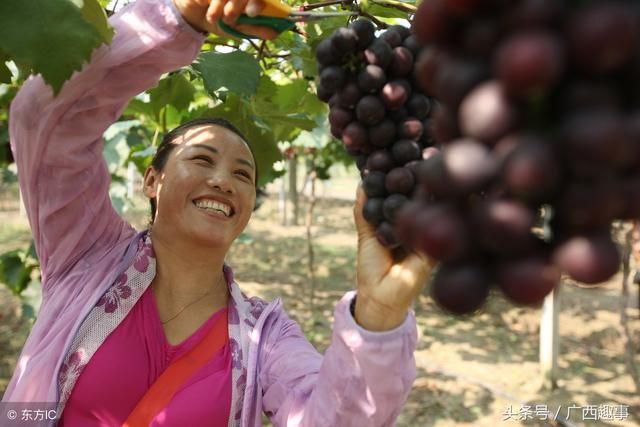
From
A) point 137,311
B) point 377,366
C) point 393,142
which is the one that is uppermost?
point 393,142

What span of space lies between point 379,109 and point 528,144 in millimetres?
517

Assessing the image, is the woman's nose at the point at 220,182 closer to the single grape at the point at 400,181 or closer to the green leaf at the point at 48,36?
the green leaf at the point at 48,36

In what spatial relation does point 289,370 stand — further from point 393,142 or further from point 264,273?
point 264,273

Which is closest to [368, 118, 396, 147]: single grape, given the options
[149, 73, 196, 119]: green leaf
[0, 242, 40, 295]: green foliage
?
[149, 73, 196, 119]: green leaf

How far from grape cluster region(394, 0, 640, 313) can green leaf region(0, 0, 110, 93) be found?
707mm

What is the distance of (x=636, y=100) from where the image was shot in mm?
482

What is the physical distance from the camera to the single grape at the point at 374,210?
36.3 inches

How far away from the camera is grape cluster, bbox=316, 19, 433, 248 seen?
0.93 m

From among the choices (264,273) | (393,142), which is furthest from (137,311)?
(264,273)

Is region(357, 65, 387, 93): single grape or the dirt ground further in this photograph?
the dirt ground

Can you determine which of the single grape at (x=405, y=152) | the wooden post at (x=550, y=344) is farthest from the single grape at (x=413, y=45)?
the wooden post at (x=550, y=344)

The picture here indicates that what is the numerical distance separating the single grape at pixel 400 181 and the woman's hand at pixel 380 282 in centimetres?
6

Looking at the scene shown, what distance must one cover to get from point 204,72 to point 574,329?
228 inches

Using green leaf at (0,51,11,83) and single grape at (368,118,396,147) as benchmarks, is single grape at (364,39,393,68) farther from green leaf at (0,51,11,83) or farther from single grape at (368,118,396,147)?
green leaf at (0,51,11,83)
